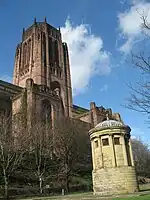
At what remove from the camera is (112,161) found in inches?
844

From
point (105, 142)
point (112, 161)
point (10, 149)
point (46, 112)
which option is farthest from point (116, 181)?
point (46, 112)

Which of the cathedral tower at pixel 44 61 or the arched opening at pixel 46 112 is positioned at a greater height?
the cathedral tower at pixel 44 61

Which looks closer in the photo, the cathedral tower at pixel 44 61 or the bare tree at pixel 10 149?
the bare tree at pixel 10 149

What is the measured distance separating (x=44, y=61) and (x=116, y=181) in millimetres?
46095

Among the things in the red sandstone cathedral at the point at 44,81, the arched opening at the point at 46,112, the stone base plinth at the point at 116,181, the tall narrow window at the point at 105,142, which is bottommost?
the stone base plinth at the point at 116,181

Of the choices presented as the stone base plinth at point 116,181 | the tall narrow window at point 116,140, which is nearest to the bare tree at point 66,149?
the stone base plinth at point 116,181

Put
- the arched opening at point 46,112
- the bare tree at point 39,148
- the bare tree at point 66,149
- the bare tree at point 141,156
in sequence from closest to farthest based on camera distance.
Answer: the bare tree at point 66,149 → the bare tree at point 39,148 → the arched opening at point 46,112 → the bare tree at point 141,156

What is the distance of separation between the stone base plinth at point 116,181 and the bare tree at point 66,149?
29.8 ft

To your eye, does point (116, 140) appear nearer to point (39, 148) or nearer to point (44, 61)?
point (39, 148)

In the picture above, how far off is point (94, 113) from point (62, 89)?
1088 cm

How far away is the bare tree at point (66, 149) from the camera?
3176cm

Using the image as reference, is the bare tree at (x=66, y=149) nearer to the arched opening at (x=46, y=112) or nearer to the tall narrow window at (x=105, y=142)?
the arched opening at (x=46, y=112)

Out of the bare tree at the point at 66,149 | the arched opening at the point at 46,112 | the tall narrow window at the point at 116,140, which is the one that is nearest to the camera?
the tall narrow window at the point at 116,140

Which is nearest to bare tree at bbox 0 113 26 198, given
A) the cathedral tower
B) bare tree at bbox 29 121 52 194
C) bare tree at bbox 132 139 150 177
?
bare tree at bbox 29 121 52 194
